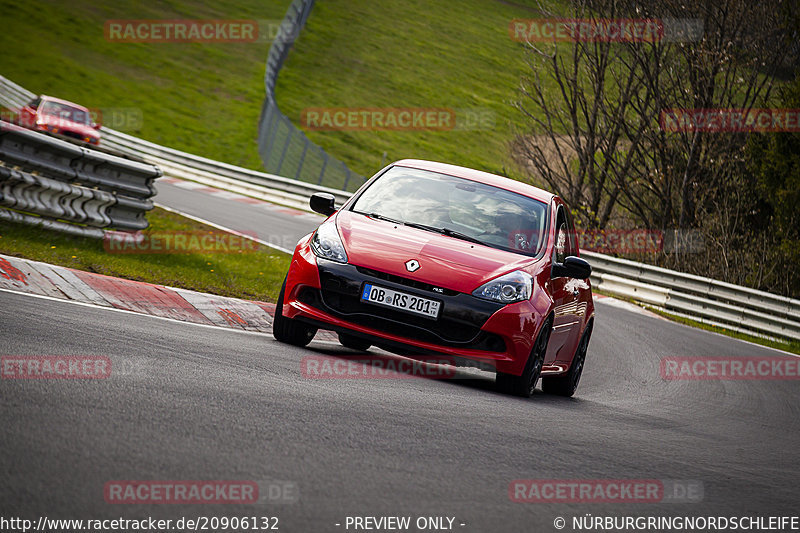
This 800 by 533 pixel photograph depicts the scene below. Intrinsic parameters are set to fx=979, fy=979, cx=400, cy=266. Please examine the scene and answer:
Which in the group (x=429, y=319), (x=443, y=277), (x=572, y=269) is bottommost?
(x=429, y=319)

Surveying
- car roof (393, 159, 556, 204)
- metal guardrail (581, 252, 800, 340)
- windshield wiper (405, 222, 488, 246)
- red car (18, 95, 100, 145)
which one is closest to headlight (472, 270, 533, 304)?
windshield wiper (405, 222, 488, 246)

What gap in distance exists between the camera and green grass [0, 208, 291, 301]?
9586 mm

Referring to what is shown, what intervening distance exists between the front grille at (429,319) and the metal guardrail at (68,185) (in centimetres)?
441

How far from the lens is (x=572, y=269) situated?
8062 mm

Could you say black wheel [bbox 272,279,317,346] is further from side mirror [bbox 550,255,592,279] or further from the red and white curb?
side mirror [bbox 550,255,592,279]

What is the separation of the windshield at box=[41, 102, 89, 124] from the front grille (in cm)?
2239

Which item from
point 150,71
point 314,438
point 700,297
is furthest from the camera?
point 150,71

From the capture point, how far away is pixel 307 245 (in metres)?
7.68

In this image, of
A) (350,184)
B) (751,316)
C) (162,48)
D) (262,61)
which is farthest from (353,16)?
(751,316)

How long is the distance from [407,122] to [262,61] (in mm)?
12097

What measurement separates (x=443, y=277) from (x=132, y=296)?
3141mm

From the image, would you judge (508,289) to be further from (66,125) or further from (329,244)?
(66,125)

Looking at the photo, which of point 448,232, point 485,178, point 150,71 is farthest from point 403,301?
point 150,71

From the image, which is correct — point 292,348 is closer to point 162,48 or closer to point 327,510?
point 327,510
